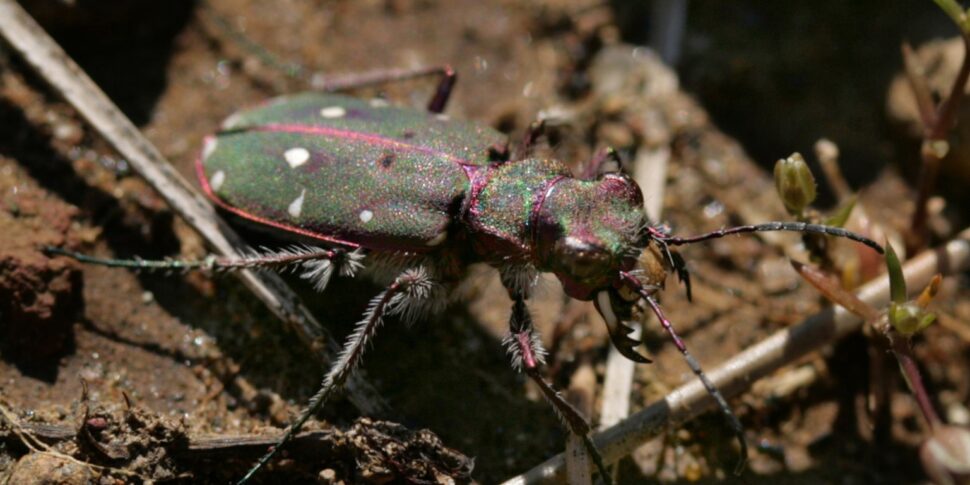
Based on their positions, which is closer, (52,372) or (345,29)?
(52,372)

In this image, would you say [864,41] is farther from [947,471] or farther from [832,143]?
[947,471]

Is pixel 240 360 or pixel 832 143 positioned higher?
pixel 832 143

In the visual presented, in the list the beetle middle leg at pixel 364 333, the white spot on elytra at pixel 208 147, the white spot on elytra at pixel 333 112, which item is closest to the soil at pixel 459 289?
the beetle middle leg at pixel 364 333

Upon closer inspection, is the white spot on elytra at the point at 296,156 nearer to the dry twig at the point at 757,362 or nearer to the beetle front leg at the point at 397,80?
the beetle front leg at the point at 397,80

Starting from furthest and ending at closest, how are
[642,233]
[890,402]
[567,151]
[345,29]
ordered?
1. [345,29]
2. [567,151]
3. [890,402]
4. [642,233]

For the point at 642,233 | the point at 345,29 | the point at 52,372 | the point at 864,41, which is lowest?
the point at 52,372

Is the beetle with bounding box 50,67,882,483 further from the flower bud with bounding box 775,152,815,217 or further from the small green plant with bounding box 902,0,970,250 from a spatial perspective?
the small green plant with bounding box 902,0,970,250

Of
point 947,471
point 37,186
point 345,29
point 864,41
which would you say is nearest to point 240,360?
point 37,186
